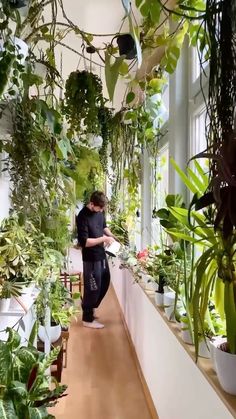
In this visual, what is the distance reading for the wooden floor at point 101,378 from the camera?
106 inches

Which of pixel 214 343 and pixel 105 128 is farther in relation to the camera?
pixel 105 128

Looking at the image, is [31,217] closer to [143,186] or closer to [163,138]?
[163,138]

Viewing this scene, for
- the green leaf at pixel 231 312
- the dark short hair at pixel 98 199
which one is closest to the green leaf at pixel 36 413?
the green leaf at pixel 231 312

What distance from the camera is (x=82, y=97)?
1.84m

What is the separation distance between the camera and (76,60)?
331 cm

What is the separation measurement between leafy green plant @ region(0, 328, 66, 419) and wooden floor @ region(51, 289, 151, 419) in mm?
1180

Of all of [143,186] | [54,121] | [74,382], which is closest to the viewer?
[54,121]

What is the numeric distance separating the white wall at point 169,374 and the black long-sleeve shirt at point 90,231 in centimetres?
113

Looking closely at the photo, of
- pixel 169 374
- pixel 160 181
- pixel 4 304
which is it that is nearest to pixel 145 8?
Result: pixel 4 304

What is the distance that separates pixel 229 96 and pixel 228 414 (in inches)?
43.3

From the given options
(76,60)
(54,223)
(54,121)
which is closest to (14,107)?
(54,121)

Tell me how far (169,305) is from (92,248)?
240cm

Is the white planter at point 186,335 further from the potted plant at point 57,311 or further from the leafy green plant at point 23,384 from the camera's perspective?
the potted plant at point 57,311

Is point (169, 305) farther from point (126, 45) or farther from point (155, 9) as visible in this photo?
point (155, 9)
